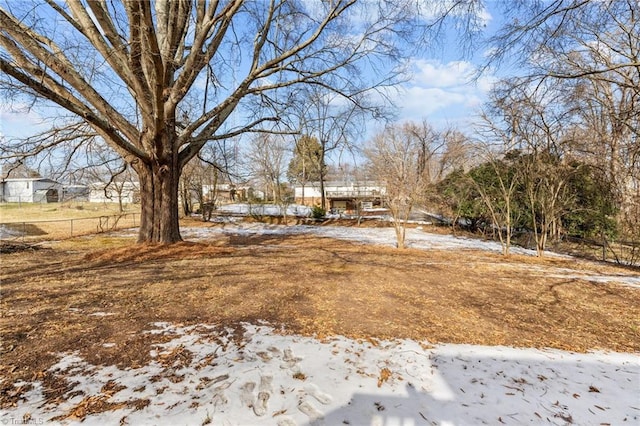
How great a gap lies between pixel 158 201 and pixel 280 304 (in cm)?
581

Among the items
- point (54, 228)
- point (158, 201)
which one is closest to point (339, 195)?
point (54, 228)

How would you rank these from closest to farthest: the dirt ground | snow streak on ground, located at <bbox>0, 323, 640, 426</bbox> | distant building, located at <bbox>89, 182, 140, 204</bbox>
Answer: snow streak on ground, located at <bbox>0, 323, 640, 426</bbox>
the dirt ground
distant building, located at <bbox>89, 182, 140, 204</bbox>

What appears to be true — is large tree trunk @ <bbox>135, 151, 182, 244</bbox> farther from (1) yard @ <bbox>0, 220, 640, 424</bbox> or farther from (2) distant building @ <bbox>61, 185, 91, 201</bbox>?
(2) distant building @ <bbox>61, 185, 91, 201</bbox>

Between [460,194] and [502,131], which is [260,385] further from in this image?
[460,194]

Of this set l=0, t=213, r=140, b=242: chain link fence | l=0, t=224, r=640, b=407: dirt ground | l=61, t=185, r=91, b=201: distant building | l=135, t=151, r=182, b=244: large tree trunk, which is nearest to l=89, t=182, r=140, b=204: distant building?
l=61, t=185, r=91, b=201: distant building

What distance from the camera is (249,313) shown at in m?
3.81

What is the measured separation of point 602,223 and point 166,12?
626 inches

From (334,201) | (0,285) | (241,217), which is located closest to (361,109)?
(0,285)

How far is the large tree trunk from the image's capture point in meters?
7.88

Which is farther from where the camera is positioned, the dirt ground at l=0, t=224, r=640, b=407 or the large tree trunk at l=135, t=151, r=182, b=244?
the large tree trunk at l=135, t=151, r=182, b=244

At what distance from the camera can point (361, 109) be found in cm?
842

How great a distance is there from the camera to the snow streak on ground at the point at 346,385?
2018mm

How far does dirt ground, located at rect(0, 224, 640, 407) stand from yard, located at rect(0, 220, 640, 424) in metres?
0.02

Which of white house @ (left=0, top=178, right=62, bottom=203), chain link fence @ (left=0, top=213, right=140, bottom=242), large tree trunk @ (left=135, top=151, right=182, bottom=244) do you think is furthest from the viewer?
white house @ (left=0, top=178, right=62, bottom=203)
